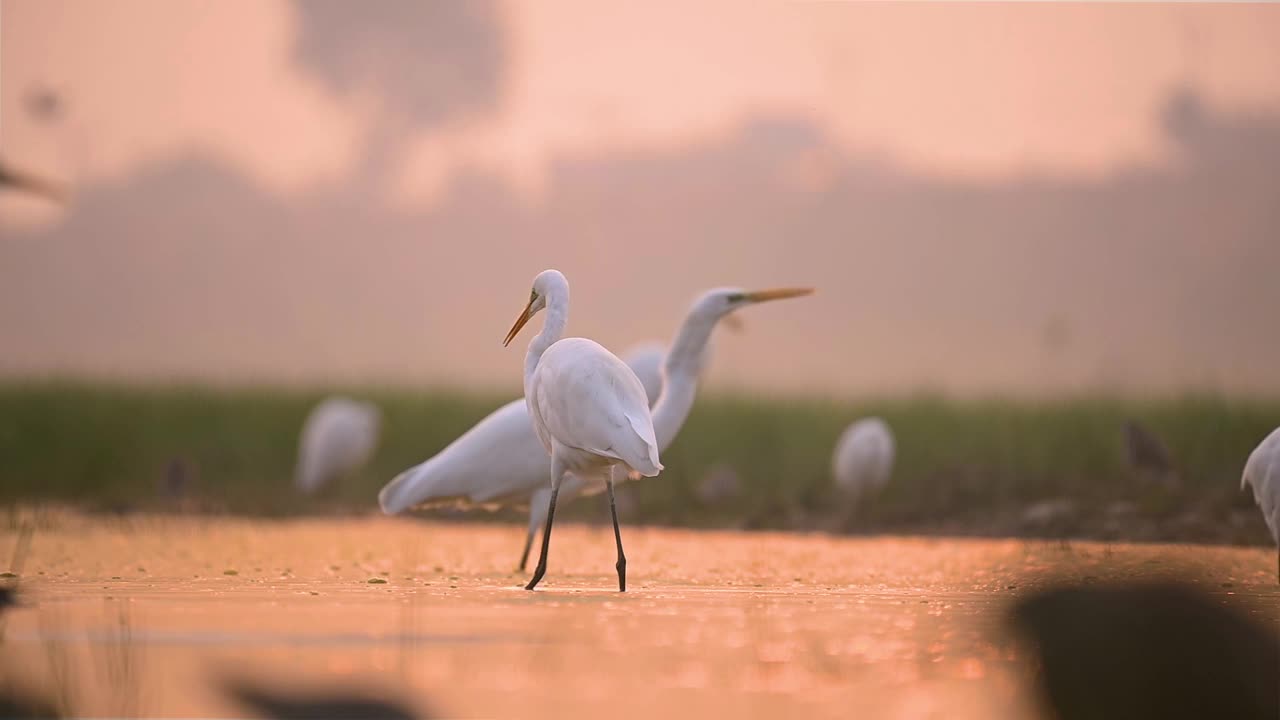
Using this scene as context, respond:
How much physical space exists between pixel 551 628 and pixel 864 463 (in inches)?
292

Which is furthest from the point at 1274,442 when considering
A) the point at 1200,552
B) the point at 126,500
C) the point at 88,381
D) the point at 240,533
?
the point at 88,381

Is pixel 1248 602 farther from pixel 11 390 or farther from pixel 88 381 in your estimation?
pixel 88 381

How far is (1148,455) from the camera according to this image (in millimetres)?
11711

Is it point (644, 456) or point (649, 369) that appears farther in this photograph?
point (649, 369)

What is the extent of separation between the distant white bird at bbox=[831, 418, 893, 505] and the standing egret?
18.7 feet

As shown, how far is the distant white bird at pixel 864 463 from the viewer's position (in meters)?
12.5

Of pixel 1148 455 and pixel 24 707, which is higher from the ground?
pixel 1148 455

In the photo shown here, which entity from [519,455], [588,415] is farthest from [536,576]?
[519,455]

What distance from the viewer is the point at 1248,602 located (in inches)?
234

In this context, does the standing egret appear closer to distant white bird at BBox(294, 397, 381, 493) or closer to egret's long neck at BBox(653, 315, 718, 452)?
egret's long neck at BBox(653, 315, 718, 452)

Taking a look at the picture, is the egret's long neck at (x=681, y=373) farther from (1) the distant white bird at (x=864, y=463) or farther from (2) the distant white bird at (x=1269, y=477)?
(1) the distant white bird at (x=864, y=463)

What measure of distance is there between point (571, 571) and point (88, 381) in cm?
1339

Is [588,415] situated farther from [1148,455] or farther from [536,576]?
[1148,455]

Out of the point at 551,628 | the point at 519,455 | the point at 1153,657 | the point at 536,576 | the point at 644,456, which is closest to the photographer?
the point at 1153,657
